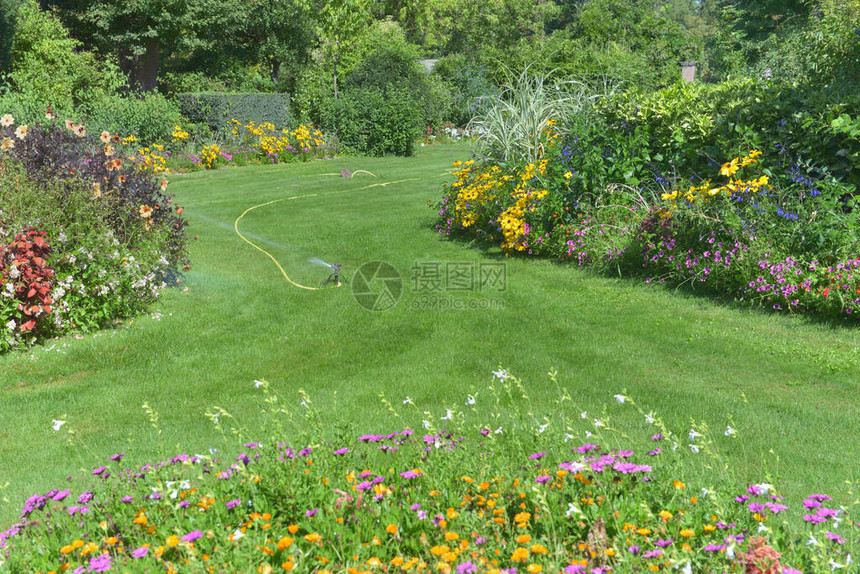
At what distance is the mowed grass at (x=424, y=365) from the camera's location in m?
4.13

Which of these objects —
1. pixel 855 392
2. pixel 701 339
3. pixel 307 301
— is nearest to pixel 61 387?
pixel 307 301

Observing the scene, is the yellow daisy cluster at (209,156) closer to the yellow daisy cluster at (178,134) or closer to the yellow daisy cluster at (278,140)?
the yellow daisy cluster at (178,134)

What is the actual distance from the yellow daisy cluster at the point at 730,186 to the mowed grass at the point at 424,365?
0.94m

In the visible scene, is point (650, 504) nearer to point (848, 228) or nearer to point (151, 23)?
point (848, 228)

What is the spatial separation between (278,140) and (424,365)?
13575 mm

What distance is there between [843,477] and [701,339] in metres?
2.13

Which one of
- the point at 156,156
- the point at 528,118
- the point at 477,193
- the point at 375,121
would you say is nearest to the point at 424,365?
the point at 477,193

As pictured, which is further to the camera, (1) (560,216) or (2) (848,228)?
(1) (560,216)

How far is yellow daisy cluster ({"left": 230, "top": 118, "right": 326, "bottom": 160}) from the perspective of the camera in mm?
17609

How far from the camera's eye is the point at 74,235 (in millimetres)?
6336

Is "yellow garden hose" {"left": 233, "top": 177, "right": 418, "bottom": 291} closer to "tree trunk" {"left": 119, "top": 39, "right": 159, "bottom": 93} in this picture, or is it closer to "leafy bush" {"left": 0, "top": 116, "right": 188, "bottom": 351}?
"leafy bush" {"left": 0, "top": 116, "right": 188, "bottom": 351}

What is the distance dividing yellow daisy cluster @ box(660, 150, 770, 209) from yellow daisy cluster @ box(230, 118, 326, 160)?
490 inches

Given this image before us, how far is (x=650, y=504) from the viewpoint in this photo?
9.23ft

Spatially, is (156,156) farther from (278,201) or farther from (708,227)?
(708,227)
